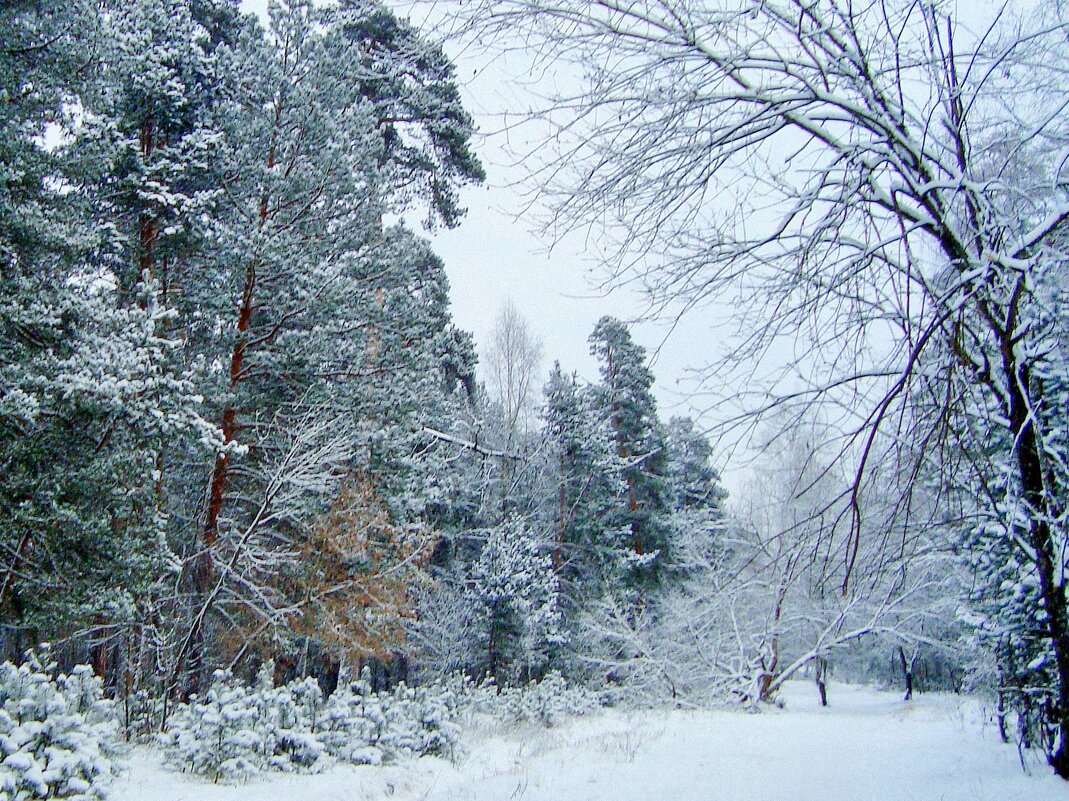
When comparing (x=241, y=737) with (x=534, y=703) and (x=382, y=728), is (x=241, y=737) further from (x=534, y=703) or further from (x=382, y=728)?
(x=534, y=703)

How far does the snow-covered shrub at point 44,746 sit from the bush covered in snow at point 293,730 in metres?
1.09

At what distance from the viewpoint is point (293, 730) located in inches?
279

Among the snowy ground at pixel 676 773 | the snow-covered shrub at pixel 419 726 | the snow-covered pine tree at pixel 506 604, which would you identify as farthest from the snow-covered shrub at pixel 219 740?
the snow-covered pine tree at pixel 506 604

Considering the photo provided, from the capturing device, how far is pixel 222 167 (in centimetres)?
1174

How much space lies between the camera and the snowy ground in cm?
607

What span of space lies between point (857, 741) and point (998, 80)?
1075cm

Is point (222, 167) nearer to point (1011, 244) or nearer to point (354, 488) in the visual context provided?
point (354, 488)

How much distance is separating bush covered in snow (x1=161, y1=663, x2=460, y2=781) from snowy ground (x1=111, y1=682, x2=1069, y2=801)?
0.77 feet

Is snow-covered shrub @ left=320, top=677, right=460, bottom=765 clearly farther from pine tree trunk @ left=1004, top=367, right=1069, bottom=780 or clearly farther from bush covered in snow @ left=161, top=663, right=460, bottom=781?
pine tree trunk @ left=1004, top=367, right=1069, bottom=780

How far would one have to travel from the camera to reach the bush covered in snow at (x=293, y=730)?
6258mm

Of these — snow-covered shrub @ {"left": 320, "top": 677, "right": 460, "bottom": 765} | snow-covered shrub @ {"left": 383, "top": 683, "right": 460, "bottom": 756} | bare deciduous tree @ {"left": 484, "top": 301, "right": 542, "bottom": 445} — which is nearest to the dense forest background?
snow-covered shrub @ {"left": 320, "top": 677, "right": 460, "bottom": 765}

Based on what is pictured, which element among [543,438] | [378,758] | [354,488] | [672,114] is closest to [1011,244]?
[672,114]

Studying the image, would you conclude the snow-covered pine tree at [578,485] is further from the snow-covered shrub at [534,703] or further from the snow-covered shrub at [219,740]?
the snow-covered shrub at [219,740]

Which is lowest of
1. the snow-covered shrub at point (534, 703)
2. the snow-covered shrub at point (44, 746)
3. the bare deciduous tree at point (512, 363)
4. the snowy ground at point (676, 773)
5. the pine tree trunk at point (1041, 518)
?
the snow-covered shrub at point (534, 703)
